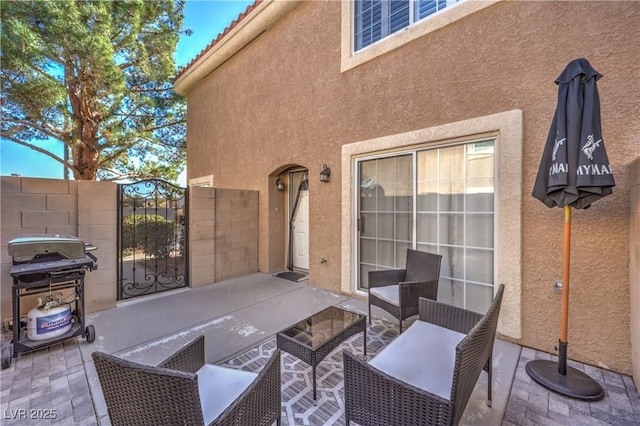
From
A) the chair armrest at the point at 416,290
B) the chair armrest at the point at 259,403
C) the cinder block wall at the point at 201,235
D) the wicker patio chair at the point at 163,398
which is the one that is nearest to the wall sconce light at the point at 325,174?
the cinder block wall at the point at 201,235

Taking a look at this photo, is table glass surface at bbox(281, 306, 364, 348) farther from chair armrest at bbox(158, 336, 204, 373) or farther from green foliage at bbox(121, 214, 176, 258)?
green foliage at bbox(121, 214, 176, 258)

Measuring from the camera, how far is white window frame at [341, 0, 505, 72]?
3.66 metres

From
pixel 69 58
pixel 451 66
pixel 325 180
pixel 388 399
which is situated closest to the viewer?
pixel 388 399

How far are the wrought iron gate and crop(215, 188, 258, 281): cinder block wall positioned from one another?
69 centimetres

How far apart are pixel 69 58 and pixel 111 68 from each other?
88 centimetres

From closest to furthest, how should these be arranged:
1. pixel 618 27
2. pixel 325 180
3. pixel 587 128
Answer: pixel 587 128 → pixel 618 27 → pixel 325 180

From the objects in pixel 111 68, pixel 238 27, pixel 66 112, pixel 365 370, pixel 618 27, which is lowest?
pixel 365 370

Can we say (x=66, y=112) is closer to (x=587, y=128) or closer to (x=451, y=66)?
(x=451, y=66)

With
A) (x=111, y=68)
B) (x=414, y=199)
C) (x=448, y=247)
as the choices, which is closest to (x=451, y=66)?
(x=414, y=199)

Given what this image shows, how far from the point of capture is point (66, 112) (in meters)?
7.96

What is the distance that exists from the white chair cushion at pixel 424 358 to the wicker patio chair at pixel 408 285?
74 cm

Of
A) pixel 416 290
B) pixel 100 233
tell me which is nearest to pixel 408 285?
pixel 416 290

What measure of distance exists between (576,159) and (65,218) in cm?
638

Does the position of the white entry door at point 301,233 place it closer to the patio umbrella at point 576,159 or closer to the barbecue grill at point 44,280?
the barbecue grill at point 44,280
